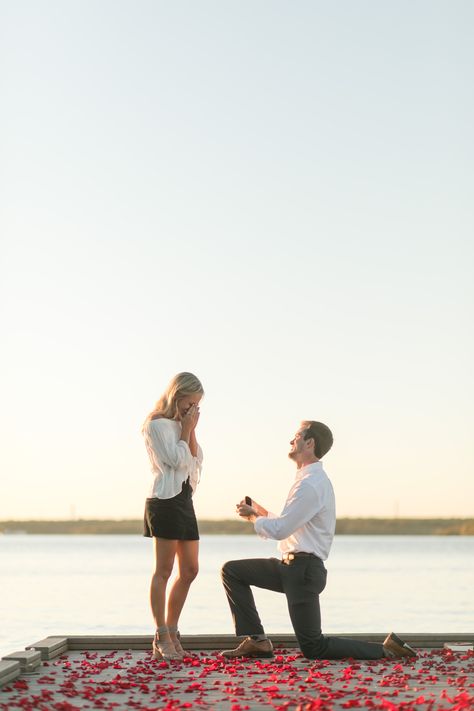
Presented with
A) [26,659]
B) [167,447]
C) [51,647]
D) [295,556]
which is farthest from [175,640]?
[167,447]

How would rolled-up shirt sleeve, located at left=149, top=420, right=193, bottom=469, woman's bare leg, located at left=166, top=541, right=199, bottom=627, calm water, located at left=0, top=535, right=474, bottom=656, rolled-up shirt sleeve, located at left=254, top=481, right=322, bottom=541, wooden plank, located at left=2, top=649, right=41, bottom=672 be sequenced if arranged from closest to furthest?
wooden plank, located at left=2, top=649, right=41, bottom=672 → rolled-up shirt sleeve, located at left=254, top=481, right=322, bottom=541 → rolled-up shirt sleeve, located at left=149, top=420, right=193, bottom=469 → woman's bare leg, located at left=166, top=541, right=199, bottom=627 → calm water, located at left=0, top=535, right=474, bottom=656

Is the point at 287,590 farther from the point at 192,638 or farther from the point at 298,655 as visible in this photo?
the point at 192,638

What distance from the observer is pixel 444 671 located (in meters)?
6.61

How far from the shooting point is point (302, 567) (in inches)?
278

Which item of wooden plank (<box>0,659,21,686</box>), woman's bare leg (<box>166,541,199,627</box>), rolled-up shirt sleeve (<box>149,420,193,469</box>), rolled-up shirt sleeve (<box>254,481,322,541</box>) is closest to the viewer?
wooden plank (<box>0,659,21,686</box>)

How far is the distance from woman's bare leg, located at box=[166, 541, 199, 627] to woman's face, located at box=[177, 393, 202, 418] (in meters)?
0.80

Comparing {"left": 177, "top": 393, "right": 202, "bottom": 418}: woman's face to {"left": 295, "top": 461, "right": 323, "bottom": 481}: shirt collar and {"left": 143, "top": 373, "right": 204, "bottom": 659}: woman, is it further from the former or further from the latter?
{"left": 295, "top": 461, "right": 323, "bottom": 481}: shirt collar

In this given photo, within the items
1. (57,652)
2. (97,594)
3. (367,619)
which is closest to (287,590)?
(57,652)

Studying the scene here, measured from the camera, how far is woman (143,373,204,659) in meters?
7.05

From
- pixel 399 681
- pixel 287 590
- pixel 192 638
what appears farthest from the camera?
pixel 192 638

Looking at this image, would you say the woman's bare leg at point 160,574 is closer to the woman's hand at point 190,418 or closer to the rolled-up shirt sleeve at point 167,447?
the rolled-up shirt sleeve at point 167,447

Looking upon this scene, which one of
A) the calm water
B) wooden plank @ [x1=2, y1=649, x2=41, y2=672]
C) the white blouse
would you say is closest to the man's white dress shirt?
the white blouse

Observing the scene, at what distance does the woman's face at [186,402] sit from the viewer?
708cm

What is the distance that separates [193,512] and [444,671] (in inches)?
69.4
